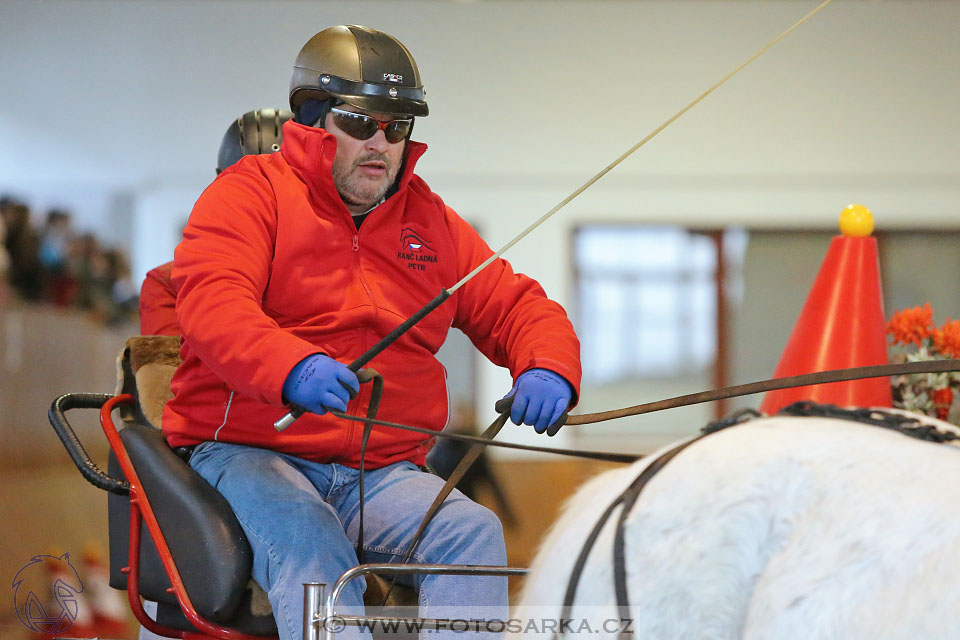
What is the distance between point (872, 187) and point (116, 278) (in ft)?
15.9

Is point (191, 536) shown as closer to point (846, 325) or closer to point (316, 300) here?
point (316, 300)

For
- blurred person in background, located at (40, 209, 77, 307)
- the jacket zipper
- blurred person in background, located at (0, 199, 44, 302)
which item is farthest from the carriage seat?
blurred person in background, located at (40, 209, 77, 307)

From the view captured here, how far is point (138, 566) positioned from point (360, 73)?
2.86 ft

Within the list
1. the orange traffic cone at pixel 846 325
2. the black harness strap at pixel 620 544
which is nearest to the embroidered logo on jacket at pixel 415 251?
the orange traffic cone at pixel 846 325

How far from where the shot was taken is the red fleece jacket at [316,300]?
1454 millimetres

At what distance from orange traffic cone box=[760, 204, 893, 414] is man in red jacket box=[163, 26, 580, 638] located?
0.49m

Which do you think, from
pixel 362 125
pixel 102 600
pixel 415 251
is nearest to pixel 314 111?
pixel 362 125

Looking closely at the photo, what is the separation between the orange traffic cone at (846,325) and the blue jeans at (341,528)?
25.3 inches

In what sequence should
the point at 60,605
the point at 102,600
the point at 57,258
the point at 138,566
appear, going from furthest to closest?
1. the point at 57,258
2. the point at 102,600
3. the point at 60,605
4. the point at 138,566

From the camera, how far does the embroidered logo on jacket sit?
1.65 meters

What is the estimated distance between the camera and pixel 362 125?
1.59 m

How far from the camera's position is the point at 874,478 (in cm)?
86

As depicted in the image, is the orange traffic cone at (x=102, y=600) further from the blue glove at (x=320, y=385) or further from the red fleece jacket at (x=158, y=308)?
the blue glove at (x=320, y=385)

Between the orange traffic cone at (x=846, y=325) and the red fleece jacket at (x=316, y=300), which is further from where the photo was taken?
the orange traffic cone at (x=846, y=325)
